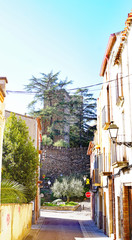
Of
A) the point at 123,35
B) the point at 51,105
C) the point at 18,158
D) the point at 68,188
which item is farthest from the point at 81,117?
the point at 123,35

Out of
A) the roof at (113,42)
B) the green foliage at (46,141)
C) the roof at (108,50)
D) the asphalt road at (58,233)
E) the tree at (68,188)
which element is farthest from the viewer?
the green foliage at (46,141)

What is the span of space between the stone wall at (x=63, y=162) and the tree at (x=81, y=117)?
6957 mm

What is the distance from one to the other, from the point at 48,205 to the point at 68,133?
1556 cm

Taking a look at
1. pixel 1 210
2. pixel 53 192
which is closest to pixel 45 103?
pixel 53 192

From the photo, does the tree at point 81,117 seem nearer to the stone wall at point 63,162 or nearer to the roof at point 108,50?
the stone wall at point 63,162

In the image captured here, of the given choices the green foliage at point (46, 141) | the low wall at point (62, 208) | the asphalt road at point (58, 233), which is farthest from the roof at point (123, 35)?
the green foliage at point (46, 141)

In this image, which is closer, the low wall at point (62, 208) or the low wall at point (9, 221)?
the low wall at point (9, 221)

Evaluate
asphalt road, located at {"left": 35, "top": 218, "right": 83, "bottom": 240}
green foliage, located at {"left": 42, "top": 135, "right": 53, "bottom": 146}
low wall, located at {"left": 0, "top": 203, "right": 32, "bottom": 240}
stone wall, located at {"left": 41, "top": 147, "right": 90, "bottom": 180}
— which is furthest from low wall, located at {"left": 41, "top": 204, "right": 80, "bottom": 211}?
low wall, located at {"left": 0, "top": 203, "right": 32, "bottom": 240}

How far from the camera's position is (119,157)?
13.4 m

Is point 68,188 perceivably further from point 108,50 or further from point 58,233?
point 108,50

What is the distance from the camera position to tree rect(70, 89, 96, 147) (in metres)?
52.4

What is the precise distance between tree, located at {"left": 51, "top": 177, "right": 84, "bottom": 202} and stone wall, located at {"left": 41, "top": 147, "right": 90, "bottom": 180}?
387cm

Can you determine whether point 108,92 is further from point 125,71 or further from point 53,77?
point 53,77

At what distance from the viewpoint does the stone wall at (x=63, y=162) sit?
147 ft
